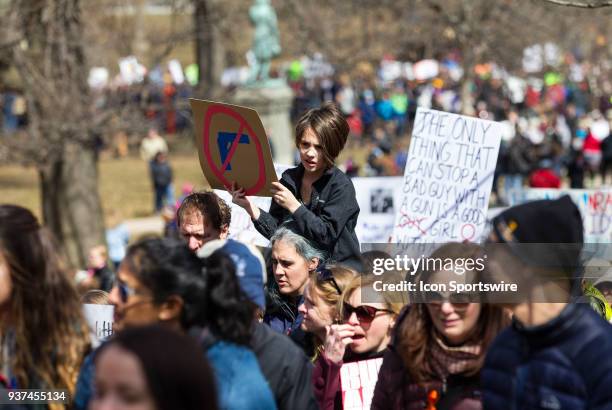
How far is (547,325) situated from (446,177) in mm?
3922

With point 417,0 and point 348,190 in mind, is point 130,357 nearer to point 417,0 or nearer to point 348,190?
point 348,190

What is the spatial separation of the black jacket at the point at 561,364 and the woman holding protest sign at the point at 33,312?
1.27 metres

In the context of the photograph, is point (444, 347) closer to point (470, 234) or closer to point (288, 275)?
point (288, 275)

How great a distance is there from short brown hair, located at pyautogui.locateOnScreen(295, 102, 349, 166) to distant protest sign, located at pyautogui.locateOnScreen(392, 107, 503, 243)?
133 centimetres

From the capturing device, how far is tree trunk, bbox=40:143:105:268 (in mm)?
14922

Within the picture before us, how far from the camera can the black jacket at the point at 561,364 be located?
3.30 metres

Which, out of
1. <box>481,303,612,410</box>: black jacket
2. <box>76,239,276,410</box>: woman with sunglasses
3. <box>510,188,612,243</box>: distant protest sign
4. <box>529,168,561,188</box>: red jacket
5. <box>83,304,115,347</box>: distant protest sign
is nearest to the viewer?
<box>481,303,612,410</box>: black jacket

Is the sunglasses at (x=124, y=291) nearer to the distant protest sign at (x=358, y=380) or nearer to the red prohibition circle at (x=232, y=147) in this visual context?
the distant protest sign at (x=358, y=380)

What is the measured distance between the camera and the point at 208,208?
17.4 ft

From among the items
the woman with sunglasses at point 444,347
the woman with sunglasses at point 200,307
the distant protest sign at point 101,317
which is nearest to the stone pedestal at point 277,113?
the distant protest sign at point 101,317

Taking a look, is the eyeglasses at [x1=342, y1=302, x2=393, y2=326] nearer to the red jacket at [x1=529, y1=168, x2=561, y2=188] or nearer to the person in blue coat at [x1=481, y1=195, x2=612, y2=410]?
the person in blue coat at [x1=481, y1=195, x2=612, y2=410]

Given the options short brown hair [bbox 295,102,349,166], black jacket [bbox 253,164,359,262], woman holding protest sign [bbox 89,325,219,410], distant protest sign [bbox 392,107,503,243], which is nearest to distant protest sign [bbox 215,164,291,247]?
distant protest sign [bbox 392,107,503,243]

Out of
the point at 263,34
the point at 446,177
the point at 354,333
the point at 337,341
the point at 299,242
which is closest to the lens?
the point at 337,341

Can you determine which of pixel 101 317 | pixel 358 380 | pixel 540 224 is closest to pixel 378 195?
pixel 101 317
